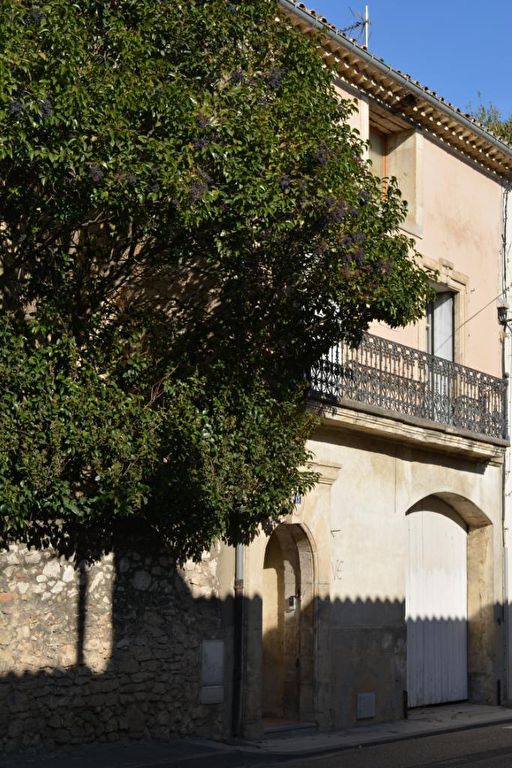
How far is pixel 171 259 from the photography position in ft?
41.3

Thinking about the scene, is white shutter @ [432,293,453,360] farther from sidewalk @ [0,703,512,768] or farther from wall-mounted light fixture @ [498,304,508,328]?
sidewalk @ [0,703,512,768]

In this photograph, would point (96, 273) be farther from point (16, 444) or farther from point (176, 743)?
point (176, 743)

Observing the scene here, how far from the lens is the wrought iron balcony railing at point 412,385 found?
16570 millimetres

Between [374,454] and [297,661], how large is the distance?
328 cm

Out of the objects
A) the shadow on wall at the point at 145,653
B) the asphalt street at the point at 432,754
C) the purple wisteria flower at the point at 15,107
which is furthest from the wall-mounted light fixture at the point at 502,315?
the purple wisteria flower at the point at 15,107

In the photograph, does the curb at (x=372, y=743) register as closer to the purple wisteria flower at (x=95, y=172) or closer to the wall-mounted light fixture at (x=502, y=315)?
the wall-mounted light fixture at (x=502, y=315)

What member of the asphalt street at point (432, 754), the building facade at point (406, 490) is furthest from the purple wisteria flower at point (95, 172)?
the asphalt street at point (432, 754)

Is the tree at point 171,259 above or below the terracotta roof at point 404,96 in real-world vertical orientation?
below

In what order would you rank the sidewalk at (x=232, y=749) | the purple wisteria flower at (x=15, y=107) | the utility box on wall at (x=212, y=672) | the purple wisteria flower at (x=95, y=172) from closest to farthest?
the purple wisteria flower at (x=15, y=107) < the purple wisteria flower at (x=95, y=172) < the sidewalk at (x=232, y=749) < the utility box on wall at (x=212, y=672)

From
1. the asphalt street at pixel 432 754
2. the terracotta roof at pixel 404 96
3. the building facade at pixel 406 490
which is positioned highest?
the terracotta roof at pixel 404 96

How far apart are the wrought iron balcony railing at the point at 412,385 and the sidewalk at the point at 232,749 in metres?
4.35

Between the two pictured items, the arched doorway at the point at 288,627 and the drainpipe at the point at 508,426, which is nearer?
the arched doorway at the point at 288,627

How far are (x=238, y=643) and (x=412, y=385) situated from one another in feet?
16.9

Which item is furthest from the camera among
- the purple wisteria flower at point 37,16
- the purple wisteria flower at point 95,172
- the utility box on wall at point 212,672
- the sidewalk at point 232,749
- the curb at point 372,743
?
the utility box on wall at point 212,672
